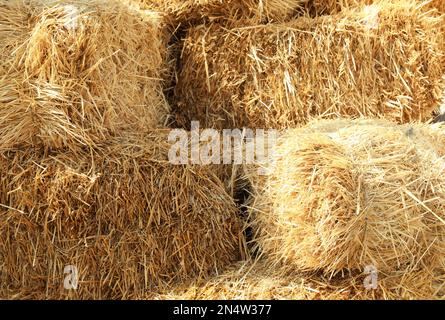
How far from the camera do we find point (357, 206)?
1849 mm

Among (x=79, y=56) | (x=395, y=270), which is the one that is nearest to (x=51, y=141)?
(x=79, y=56)

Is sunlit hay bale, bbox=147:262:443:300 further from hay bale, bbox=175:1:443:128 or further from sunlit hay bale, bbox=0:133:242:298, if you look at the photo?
hay bale, bbox=175:1:443:128

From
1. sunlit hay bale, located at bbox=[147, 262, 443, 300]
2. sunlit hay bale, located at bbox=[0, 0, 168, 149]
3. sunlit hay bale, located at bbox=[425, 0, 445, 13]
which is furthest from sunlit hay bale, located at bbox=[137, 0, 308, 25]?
sunlit hay bale, located at bbox=[147, 262, 443, 300]

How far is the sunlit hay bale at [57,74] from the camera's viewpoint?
2090 millimetres

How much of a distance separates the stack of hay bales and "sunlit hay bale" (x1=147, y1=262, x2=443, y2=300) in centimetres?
8

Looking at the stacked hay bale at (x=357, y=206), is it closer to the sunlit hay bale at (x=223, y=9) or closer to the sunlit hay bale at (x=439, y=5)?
the sunlit hay bale at (x=223, y=9)

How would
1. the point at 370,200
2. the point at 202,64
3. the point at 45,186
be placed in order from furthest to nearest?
the point at 202,64, the point at 45,186, the point at 370,200

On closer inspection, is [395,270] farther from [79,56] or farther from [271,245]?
[79,56]

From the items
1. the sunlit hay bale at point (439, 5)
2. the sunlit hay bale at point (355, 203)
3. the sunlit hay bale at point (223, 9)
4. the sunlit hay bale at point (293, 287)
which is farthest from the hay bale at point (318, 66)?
the sunlit hay bale at point (293, 287)

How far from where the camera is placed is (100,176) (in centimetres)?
208

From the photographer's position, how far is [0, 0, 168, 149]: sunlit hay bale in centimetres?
209

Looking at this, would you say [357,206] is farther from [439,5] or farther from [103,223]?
[439,5]
